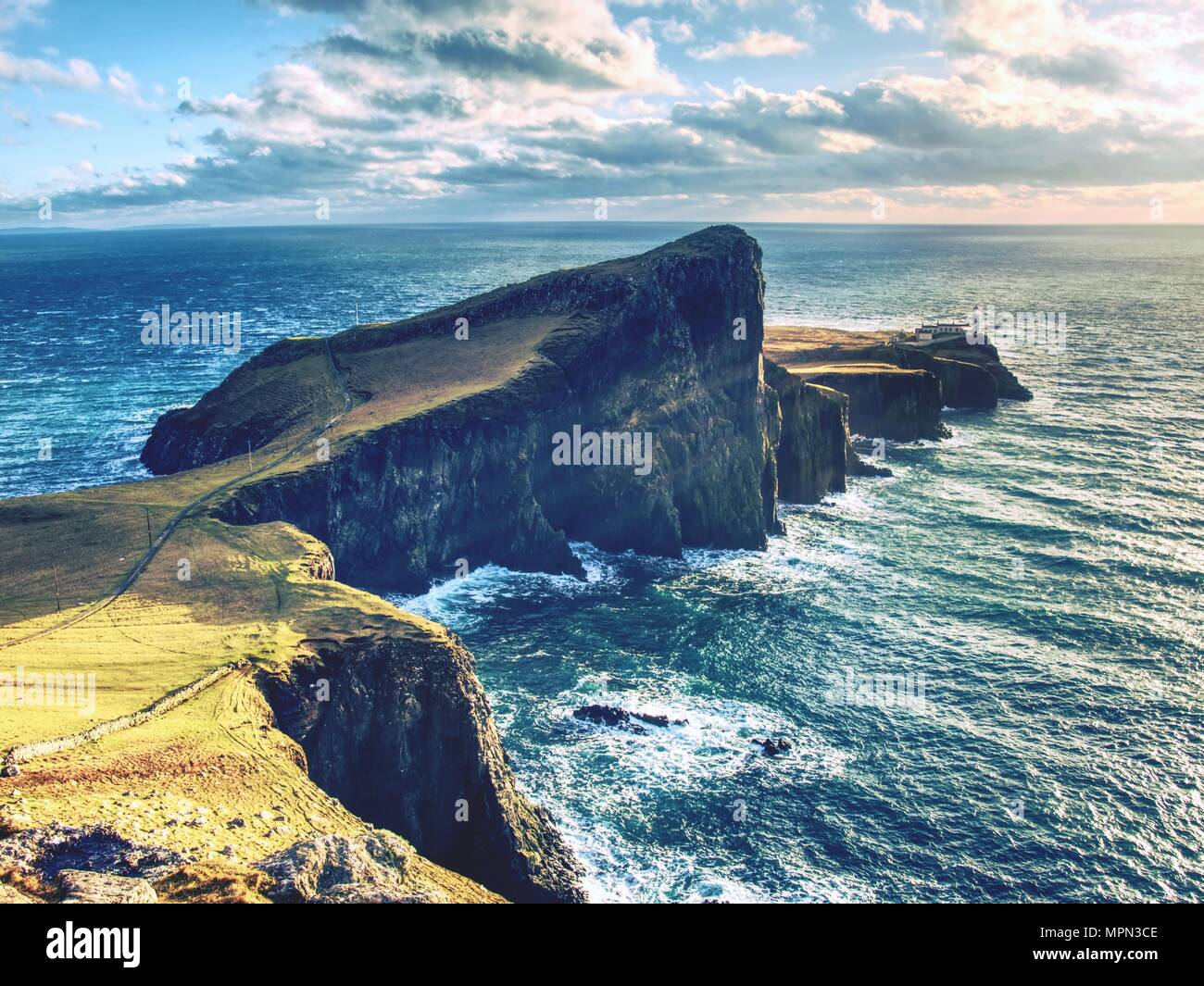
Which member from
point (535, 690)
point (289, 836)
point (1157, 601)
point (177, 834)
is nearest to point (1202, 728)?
point (1157, 601)

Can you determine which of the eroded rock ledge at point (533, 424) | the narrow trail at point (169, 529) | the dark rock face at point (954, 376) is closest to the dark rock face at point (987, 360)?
the dark rock face at point (954, 376)

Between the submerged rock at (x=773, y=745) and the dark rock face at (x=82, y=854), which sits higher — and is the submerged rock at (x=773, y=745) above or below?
below

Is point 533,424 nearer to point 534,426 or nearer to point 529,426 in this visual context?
point 534,426

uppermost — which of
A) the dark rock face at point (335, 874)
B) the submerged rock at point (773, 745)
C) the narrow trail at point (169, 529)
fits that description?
the narrow trail at point (169, 529)

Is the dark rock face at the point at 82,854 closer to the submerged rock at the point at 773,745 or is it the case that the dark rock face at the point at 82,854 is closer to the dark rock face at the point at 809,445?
the submerged rock at the point at 773,745

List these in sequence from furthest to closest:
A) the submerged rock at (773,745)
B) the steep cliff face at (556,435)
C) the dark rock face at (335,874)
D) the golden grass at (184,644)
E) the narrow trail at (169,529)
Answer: the steep cliff face at (556,435), the submerged rock at (773,745), the narrow trail at (169,529), the golden grass at (184,644), the dark rock face at (335,874)

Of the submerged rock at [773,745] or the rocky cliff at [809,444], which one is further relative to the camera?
the rocky cliff at [809,444]
